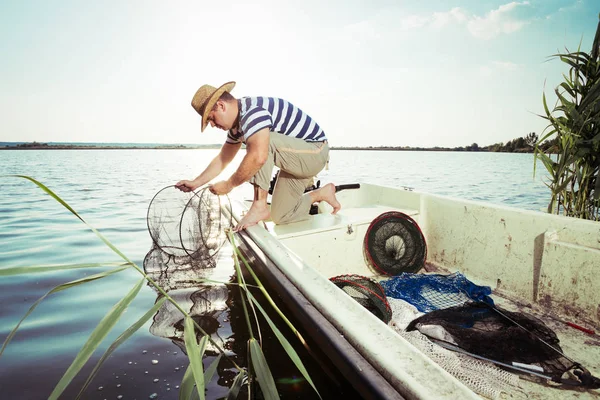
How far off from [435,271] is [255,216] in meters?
1.82

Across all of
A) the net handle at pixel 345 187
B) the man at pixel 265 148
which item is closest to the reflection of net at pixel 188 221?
the man at pixel 265 148

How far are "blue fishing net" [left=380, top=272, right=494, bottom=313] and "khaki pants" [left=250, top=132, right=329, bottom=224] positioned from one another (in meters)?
1.14

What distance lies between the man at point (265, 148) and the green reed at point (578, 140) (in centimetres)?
209

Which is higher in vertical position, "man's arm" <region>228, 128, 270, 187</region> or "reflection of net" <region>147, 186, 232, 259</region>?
"man's arm" <region>228, 128, 270, 187</region>

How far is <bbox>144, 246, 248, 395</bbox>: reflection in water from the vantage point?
7.49 ft

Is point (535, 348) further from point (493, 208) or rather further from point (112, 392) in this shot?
point (112, 392)

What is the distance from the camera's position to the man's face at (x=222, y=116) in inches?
113

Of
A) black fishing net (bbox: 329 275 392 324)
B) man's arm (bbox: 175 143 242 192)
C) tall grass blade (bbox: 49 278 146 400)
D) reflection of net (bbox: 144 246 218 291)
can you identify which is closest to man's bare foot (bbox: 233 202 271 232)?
man's arm (bbox: 175 143 242 192)

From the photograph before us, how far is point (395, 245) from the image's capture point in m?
3.10

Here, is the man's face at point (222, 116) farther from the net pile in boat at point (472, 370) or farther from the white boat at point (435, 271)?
the net pile in boat at point (472, 370)

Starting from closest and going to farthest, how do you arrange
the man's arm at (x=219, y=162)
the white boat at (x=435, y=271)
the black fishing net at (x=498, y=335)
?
the white boat at (x=435, y=271)
the black fishing net at (x=498, y=335)
the man's arm at (x=219, y=162)

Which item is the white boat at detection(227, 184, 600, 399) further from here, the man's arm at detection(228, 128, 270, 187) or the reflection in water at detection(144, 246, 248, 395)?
the reflection in water at detection(144, 246, 248, 395)

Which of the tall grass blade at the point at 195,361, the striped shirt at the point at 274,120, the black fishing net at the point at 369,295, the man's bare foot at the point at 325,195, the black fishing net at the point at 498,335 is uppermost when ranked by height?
the striped shirt at the point at 274,120

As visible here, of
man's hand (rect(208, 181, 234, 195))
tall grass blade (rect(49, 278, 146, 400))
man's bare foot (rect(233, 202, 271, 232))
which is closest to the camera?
tall grass blade (rect(49, 278, 146, 400))
